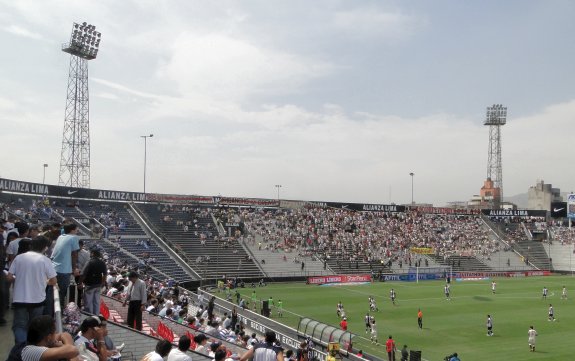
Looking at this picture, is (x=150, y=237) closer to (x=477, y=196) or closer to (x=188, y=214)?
(x=188, y=214)

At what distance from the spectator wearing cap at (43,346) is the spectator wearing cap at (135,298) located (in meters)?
6.54

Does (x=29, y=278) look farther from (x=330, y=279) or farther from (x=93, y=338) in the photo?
(x=330, y=279)

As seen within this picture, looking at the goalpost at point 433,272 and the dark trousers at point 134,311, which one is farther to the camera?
the goalpost at point 433,272

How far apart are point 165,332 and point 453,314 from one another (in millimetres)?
29798

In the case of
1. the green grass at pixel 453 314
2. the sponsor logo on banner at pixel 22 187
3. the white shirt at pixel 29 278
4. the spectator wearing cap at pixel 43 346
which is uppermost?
the sponsor logo on banner at pixel 22 187

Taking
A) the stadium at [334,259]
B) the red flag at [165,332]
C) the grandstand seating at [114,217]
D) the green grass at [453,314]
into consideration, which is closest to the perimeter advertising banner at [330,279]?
the stadium at [334,259]

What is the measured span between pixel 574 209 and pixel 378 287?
39900 mm

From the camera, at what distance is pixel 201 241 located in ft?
212

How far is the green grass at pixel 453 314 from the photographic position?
97.7 feet

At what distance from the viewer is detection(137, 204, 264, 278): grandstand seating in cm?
5966

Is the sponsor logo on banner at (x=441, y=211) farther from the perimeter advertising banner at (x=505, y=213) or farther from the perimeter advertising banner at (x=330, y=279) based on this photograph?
the perimeter advertising banner at (x=330, y=279)

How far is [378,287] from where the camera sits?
56.3 meters

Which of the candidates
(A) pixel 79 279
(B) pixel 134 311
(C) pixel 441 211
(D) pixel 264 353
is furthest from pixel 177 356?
(C) pixel 441 211

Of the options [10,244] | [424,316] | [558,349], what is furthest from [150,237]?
[10,244]
